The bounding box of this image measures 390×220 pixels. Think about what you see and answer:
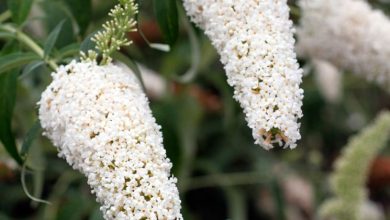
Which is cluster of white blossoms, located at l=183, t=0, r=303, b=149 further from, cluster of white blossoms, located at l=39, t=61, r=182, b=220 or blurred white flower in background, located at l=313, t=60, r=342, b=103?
blurred white flower in background, located at l=313, t=60, r=342, b=103

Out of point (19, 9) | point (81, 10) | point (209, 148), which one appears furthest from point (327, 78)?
point (19, 9)

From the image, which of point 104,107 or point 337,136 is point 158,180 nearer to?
point 104,107

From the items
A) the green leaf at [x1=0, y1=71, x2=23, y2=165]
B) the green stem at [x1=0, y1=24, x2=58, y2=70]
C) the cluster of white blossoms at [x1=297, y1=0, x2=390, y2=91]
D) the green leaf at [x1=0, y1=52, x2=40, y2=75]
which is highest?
the cluster of white blossoms at [x1=297, y1=0, x2=390, y2=91]

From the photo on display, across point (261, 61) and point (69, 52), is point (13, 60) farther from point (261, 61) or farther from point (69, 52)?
point (261, 61)

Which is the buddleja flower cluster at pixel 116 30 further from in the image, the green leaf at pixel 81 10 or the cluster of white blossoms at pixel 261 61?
the green leaf at pixel 81 10

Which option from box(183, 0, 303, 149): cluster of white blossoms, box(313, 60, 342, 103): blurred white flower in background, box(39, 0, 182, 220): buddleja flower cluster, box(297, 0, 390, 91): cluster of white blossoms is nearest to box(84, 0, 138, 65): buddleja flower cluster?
box(39, 0, 182, 220): buddleja flower cluster

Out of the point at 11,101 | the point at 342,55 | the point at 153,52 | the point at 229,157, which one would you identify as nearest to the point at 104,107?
the point at 11,101

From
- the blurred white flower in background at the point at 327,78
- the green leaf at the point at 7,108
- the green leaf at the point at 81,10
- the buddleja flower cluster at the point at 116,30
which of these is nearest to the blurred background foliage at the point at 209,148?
the blurred white flower in background at the point at 327,78
